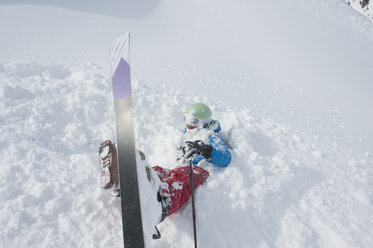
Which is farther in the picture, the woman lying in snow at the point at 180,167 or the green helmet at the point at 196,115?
the green helmet at the point at 196,115

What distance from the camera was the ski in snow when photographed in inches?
67.9

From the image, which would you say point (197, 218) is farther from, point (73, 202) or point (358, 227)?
point (358, 227)

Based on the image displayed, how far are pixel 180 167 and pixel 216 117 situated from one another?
1719 mm

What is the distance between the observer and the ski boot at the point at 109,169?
6.66ft

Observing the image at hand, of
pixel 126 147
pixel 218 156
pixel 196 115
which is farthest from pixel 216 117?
pixel 126 147

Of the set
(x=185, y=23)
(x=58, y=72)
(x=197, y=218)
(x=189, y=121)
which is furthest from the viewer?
(x=185, y=23)

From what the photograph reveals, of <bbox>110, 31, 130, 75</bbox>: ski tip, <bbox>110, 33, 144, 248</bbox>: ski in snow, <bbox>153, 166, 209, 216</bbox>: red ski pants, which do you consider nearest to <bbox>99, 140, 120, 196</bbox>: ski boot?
<bbox>110, 33, 144, 248</bbox>: ski in snow

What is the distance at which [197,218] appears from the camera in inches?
96.4

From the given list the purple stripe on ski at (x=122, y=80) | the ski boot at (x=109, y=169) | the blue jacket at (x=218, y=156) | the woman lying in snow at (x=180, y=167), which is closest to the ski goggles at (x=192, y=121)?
the woman lying in snow at (x=180, y=167)

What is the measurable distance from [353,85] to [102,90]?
582 centimetres

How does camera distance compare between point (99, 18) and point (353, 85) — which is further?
point (99, 18)

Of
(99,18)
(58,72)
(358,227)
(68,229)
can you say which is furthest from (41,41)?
(358,227)

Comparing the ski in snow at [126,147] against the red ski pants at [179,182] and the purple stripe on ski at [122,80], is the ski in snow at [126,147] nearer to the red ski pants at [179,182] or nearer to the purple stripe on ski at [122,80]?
the purple stripe on ski at [122,80]

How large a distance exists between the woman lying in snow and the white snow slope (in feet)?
0.60
